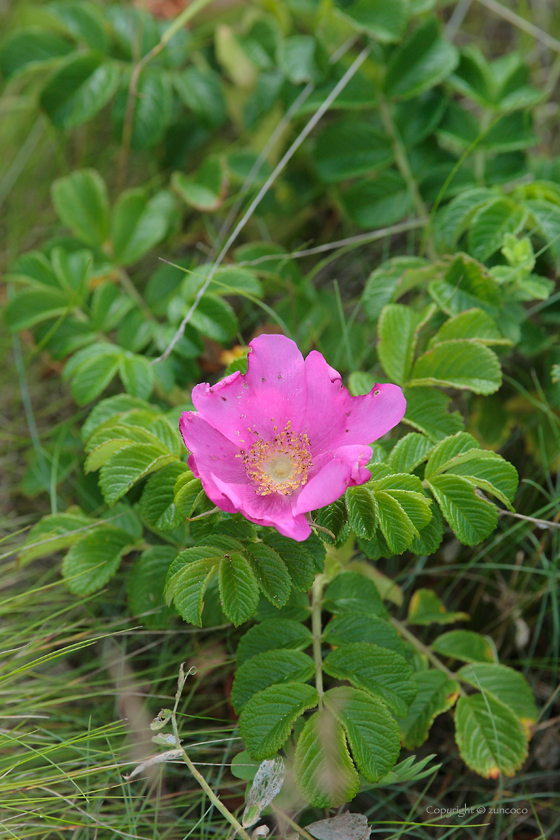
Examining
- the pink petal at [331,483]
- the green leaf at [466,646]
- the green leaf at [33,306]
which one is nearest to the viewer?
the pink petal at [331,483]

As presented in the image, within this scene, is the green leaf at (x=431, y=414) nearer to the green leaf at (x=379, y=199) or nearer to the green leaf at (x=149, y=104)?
the green leaf at (x=379, y=199)

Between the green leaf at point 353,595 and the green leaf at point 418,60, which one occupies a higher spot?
the green leaf at point 418,60

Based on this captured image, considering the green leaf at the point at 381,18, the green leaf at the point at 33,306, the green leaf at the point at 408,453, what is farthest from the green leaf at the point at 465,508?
the green leaf at the point at 381,18

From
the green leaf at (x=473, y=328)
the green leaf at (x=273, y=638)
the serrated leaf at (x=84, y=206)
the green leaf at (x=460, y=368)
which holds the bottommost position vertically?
the green leaf at (x=273, y=638)

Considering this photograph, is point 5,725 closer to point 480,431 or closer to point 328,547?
point 328,547

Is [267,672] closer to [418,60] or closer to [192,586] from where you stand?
[192,586]

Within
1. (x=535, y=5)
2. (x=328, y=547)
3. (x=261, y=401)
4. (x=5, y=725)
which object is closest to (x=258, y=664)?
(x=328, y=547)
